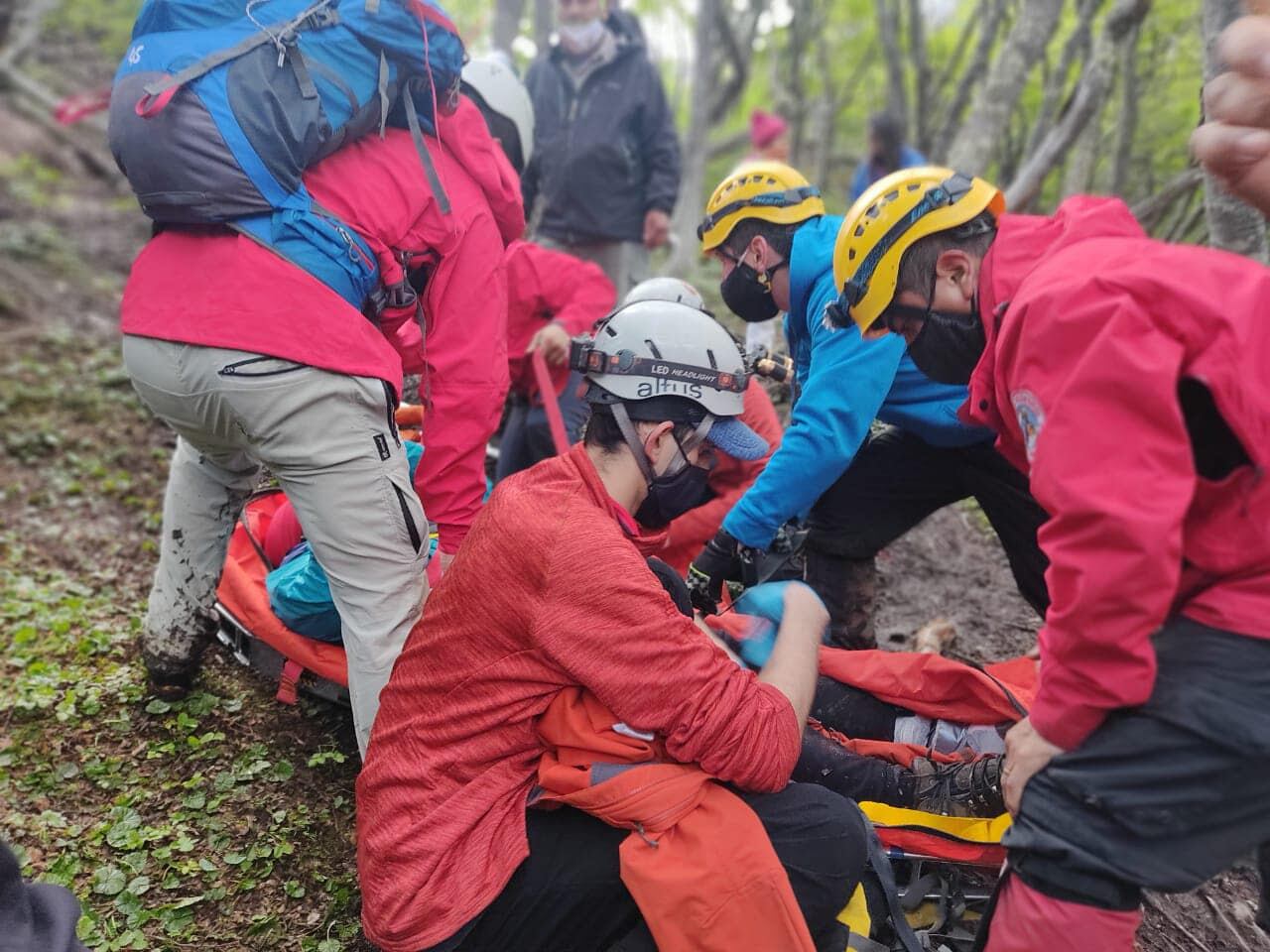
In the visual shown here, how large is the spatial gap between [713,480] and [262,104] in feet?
8.25

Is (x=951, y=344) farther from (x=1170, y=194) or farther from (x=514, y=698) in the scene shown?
(x=1170, y=194)

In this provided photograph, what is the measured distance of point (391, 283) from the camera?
3.20 meters

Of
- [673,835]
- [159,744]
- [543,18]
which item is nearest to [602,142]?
[159,744]

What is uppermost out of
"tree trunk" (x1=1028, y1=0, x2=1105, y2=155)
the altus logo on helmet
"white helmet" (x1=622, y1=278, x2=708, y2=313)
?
"tree trunk" (x1=1028, y1=0, x2=1105, y2=155)

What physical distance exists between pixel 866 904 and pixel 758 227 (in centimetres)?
267

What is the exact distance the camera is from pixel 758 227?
4.04m

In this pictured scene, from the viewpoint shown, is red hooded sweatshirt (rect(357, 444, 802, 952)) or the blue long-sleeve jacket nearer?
red hooded sweatshirt (rect(357, 444, 802, 952))

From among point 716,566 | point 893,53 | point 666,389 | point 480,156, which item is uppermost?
point 893,53

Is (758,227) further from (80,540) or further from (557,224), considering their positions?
(80,540)

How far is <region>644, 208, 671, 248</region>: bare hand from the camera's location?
6547 mm

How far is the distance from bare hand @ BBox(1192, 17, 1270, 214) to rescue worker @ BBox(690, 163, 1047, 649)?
4.32 ft

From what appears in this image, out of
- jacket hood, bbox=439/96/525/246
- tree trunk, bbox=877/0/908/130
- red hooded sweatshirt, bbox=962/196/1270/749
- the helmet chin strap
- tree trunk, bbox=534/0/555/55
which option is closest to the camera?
red hooded sweatshirt, bbox=962/196/1270/749

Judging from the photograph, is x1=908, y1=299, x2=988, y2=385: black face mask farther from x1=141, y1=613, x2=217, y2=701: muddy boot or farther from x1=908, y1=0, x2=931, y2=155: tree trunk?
x1=908, y1=0, x2=931, y2=155: tree trunk

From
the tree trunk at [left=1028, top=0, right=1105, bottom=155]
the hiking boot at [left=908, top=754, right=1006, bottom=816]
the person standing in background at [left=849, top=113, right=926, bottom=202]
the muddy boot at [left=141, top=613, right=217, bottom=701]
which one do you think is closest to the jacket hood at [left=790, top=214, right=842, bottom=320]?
the hiking boot at [left=908, top=754, right=1006, bottom=816]
